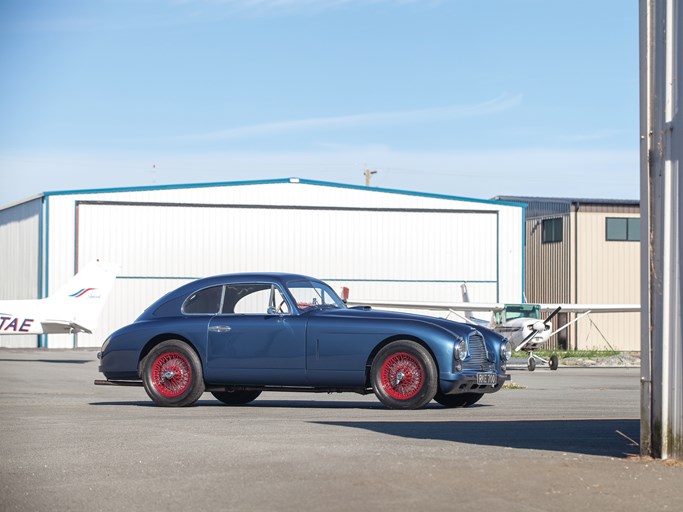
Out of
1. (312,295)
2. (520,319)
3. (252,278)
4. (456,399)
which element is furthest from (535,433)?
(520,319)

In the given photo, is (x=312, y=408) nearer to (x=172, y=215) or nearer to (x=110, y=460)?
(x=110, y=460)

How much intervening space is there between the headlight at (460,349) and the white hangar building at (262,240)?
3230 centimetres

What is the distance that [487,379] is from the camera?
1227 centimetres

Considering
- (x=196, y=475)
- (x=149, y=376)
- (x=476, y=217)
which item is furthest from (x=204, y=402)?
(x=476, y=217)

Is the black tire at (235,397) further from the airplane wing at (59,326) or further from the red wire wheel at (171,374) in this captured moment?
A: the airplane wing at (59,326)

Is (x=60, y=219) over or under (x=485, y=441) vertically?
over

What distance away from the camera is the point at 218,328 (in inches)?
494

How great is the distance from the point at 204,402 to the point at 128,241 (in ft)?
99.2

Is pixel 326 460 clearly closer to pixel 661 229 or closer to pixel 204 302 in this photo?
pixel 661 229

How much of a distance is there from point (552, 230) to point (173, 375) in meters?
42.8

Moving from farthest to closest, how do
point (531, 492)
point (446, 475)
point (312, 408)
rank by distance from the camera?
point (312, 408), point (446, 475), point (531, 492)

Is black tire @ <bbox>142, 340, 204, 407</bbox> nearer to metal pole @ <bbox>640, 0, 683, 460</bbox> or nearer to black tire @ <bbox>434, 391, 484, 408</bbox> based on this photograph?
black tire @ <bbox>434, 391, 484, 408</bbox>

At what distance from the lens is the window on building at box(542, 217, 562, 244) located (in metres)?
52.8

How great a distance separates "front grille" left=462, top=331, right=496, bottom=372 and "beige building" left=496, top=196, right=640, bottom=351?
38.9 m
